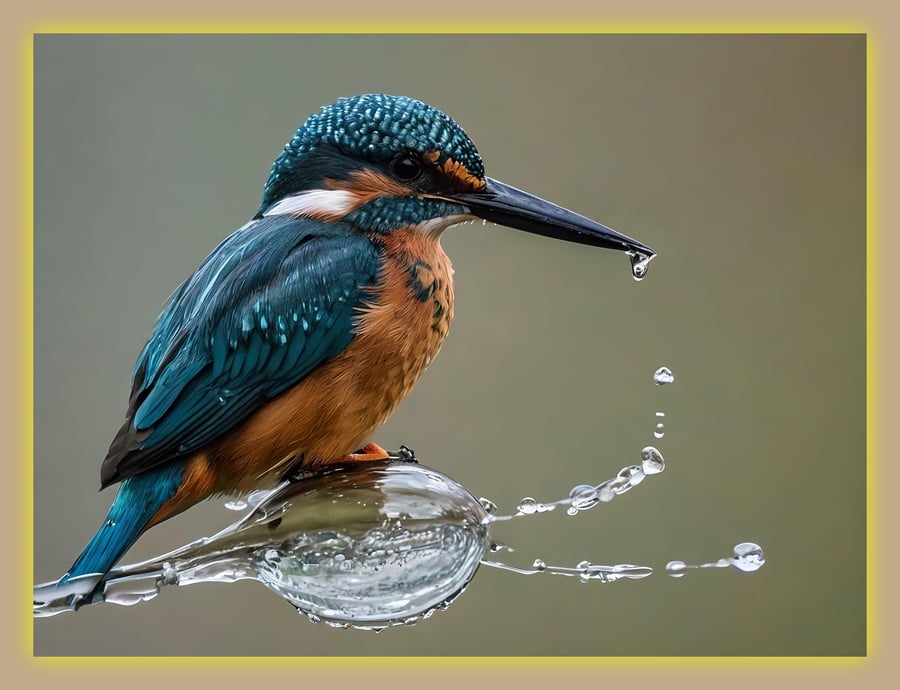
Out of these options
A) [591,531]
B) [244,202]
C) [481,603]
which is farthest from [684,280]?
[244,202]

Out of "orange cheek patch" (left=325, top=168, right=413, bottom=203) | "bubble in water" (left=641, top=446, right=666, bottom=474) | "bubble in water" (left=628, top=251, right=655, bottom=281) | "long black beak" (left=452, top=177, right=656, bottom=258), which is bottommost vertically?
"bubble in water" (left=641, top=446, right=666, bottom=474)

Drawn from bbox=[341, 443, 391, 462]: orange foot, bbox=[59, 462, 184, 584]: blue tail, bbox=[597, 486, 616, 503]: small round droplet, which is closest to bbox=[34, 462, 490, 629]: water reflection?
bbox=[59, 462, 184, 584]: blue tail

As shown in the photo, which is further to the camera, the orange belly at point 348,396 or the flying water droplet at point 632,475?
the flying water droplet at point 632,475

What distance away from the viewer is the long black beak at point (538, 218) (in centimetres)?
202

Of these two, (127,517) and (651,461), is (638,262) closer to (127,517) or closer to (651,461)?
(651,461)

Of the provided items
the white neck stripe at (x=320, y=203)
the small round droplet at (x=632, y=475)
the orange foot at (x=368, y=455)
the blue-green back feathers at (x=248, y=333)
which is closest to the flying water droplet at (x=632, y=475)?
the small round droplet at (x=632, y=475)

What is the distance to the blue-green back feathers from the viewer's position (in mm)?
1906

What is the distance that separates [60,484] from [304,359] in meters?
1.48

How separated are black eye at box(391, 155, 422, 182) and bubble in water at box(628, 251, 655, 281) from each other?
16.3 inches

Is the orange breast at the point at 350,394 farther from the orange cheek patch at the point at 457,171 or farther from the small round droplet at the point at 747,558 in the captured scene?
the small round droplet at the point at 747,558

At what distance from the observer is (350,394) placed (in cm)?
201

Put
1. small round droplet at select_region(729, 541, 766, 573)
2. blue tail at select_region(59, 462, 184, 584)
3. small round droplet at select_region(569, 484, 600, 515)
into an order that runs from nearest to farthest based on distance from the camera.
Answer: blue tail at select_region(59, 462, 184, 584) < small round droplet at select_region(729, 541, 766, 573) < small round droplet at select_region(569, 484, 600, 515)

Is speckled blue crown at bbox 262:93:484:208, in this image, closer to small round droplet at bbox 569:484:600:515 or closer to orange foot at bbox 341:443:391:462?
orange foot at bbox 341:443:391:462

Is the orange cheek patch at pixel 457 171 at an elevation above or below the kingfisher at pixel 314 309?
above
